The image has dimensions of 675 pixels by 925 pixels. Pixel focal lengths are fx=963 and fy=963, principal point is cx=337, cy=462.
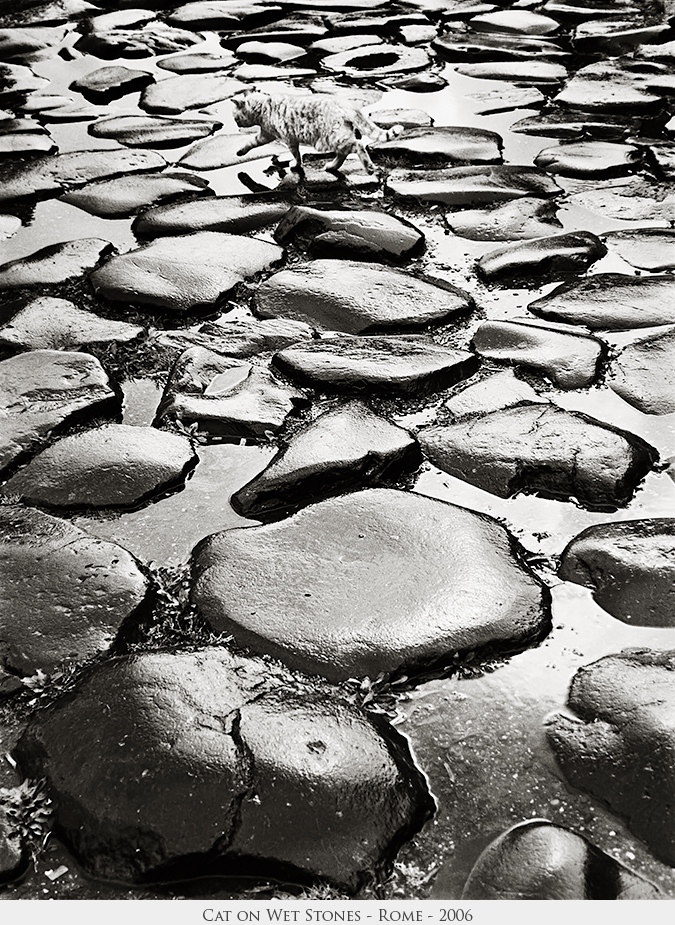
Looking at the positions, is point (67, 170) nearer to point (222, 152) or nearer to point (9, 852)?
point (222, 152)

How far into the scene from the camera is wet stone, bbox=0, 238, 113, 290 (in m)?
2.80

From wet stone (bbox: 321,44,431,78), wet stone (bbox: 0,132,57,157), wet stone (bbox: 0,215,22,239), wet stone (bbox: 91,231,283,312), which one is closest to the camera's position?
wet stone (bbox: 91,231,283,312)

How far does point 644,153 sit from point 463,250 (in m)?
1.08

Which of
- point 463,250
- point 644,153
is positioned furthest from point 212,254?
point 644,153

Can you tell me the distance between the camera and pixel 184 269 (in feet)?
9.09

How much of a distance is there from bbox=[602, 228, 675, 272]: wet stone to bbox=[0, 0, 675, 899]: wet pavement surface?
12 mm

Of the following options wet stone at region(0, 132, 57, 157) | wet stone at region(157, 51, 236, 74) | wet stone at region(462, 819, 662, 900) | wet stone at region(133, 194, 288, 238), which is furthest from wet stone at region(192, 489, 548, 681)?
wet stone at region(157, 51, 236, 74)

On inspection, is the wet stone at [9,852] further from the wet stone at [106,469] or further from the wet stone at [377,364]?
the wet stone at [377,364]

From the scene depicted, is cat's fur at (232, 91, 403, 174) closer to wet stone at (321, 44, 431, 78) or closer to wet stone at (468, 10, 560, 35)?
wet stone at (321, 44, 431, 78)

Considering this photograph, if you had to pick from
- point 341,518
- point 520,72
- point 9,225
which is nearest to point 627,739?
point 341,518

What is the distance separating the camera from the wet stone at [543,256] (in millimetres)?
2789

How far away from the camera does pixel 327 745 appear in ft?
4.58

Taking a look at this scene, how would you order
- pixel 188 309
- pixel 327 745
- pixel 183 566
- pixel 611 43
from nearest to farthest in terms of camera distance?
pixel 327 745 < pixel 183 566 < pixel 188 309 < pixel 611 43

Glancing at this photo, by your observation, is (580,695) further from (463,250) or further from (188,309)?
(463,250)
